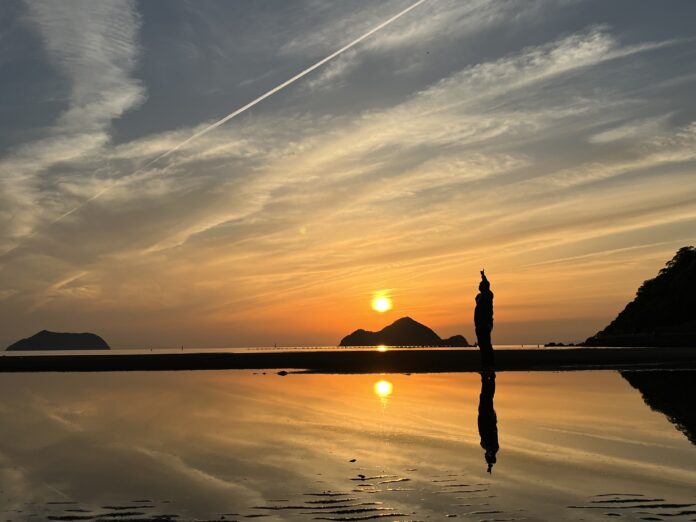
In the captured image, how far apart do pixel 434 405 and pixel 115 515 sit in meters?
15.7

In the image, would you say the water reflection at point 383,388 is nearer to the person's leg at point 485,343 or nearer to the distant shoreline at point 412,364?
the person's leg at point 485,343

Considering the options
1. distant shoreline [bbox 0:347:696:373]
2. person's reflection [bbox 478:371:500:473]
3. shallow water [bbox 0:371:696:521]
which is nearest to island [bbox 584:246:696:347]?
distant shoreline [bbox 0:347:696:373]

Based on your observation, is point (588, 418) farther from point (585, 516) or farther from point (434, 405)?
point (585, 516)

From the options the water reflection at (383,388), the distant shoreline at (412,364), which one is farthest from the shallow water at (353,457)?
the distant shoreline at (412,364)

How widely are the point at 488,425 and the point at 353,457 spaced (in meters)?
5.93

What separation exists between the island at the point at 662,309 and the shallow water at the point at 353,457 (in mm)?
100130

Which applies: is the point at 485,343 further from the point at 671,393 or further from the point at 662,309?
the point at 662,309

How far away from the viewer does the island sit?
12538cm

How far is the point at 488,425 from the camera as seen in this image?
18.7 m

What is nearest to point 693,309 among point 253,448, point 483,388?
point 483,388

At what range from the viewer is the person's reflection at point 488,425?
1434 cm

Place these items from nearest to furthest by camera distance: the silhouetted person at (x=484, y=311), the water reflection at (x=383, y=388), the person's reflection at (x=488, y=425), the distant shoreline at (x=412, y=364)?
the person's reflection at (x=488, y=425) < the water reflection at (x=383, y=388) < the silhouetted person at (x=484, y=311) < the distant shoreline at (x=412, y=364)

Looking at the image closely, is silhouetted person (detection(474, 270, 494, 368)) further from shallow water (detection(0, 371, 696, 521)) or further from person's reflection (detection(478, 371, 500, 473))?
shallow water (detection(0, 371, 696, 521))

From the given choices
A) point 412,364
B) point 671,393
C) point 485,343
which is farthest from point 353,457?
point 412,364
